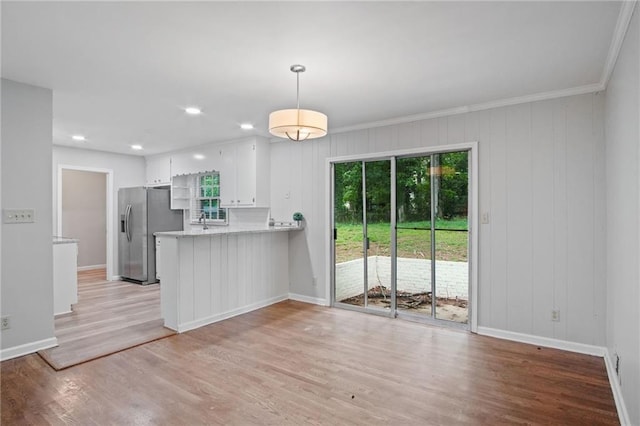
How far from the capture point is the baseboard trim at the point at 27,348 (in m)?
3.04

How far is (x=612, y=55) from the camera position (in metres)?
2.54

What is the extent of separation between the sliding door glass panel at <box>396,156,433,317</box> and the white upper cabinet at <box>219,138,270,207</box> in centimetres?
214

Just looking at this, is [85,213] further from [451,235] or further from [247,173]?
[451,235]

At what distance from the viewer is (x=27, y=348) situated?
317cm

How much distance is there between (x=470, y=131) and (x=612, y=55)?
1.42m

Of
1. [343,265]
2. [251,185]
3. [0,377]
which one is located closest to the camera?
[0,377]

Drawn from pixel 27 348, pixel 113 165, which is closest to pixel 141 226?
pixel 113 165

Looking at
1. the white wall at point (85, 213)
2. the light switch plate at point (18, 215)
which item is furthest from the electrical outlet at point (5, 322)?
the white wall at point (85, 213)

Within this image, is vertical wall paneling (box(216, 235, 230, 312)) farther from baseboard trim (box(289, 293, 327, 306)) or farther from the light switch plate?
the light switch plate

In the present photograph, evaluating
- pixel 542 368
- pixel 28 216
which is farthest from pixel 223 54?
pixel 542 368

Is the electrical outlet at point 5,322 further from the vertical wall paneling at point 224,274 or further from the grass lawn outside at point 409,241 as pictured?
the grass lawn outside at point 409,241

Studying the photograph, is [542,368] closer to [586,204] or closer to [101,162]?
[586,204]

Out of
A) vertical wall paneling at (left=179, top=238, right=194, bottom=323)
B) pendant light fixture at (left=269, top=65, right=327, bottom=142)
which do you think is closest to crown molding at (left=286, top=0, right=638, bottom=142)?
pendant light fixture at (left=269, top=65, right=327, bottom=142)

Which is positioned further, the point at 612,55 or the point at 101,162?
the point at 101,162
